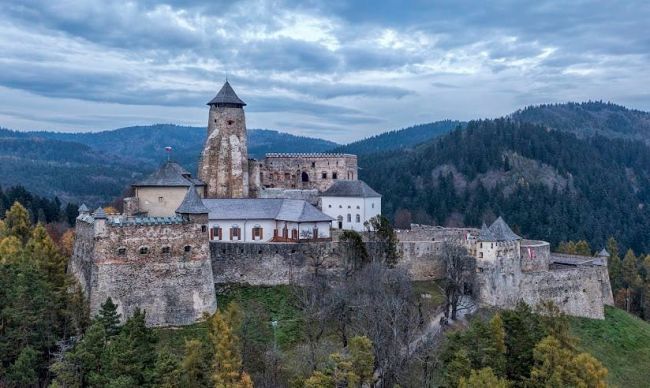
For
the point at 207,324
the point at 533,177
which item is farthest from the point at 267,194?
the point at 533,177

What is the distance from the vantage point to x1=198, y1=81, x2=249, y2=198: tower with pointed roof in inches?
2511

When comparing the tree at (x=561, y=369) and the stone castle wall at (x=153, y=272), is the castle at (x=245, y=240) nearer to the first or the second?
the stone castle wall at (x=153, y=272)

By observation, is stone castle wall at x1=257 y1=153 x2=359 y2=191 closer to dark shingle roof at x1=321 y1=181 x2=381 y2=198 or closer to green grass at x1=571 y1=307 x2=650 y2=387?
dark shingle roof at x1=321 y1=181 x2=381 y2=198

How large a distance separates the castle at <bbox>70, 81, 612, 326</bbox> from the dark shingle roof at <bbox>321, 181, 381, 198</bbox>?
0.11 metres

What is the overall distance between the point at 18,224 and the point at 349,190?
31.5m

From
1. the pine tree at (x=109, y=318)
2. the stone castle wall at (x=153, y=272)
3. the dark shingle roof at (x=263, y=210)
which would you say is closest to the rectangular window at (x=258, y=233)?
the dark shingle roof at (x=263, y=210)

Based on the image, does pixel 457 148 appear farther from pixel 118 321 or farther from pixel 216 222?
pixel 118 321

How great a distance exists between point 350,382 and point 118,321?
1442 cm

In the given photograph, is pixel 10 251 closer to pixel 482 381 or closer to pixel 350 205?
pixel 350 205

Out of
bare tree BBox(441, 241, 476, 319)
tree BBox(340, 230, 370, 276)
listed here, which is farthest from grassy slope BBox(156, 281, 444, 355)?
tree BBox(340, 230, 370, 276)

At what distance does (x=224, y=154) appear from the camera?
64.0m

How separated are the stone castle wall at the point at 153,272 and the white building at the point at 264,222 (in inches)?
351

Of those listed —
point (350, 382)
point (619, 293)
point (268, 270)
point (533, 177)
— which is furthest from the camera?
point (533, 177)

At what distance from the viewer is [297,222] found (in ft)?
182
